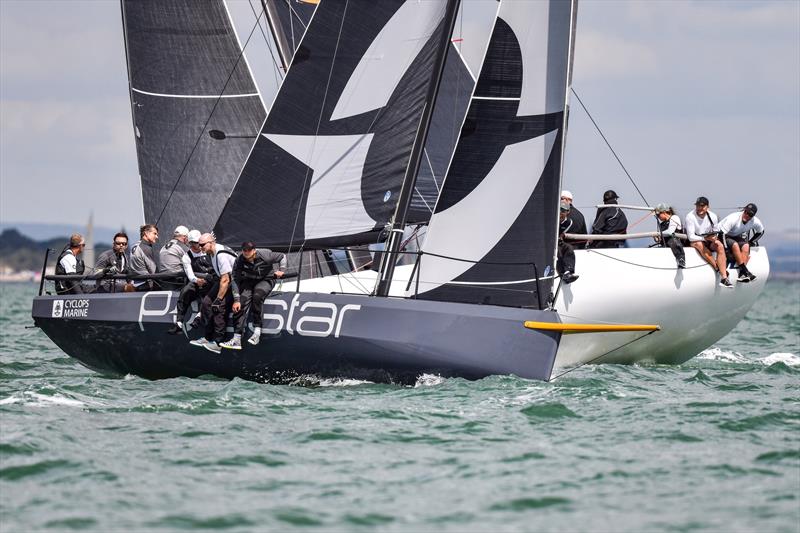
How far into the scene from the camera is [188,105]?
18.5 metres

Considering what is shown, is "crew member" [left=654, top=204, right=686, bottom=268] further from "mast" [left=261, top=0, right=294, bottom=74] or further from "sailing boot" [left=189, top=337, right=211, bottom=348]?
"sailing boot" [left=189, top=337, right=211, bottom=348]

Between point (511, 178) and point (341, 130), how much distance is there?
7.35 ft

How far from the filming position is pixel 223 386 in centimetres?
1305

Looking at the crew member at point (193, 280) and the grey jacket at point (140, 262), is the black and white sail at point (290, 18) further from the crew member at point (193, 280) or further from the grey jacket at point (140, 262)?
the crew member at point (193, 280)

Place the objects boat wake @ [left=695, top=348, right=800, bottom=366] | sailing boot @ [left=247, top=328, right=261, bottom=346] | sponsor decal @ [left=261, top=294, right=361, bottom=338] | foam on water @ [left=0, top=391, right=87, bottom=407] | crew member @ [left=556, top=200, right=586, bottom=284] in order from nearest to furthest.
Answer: foam on water @ [left=0, top=391, right=87, bottom=407], sponsor decal @ [left=261, top=294, right=361, bottom=338], sailing boot @ [left=247, top=328, right=261, bottom=346], crew member @ [left=556, top=200, right=586, bottom=284], boat wake @ [left=695, top=348, right=800, bottom=366]

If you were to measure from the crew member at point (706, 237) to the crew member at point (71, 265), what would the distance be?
24.5ft

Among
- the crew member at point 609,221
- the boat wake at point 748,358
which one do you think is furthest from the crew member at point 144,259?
the boat wake at point 748,358

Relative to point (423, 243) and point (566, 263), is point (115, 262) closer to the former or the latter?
point (423, 243)

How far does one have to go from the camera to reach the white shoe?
1349 cm

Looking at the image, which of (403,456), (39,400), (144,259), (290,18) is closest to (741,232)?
(290,18)

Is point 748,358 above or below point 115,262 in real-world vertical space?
below

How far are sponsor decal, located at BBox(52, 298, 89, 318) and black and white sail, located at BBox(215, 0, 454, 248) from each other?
1878 millimetres

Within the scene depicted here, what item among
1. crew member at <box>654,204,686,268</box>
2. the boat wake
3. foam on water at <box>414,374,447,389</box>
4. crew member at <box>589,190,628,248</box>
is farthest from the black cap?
foam on water at <box>414,374,447,389</box>

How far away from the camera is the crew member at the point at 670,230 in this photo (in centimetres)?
1546
